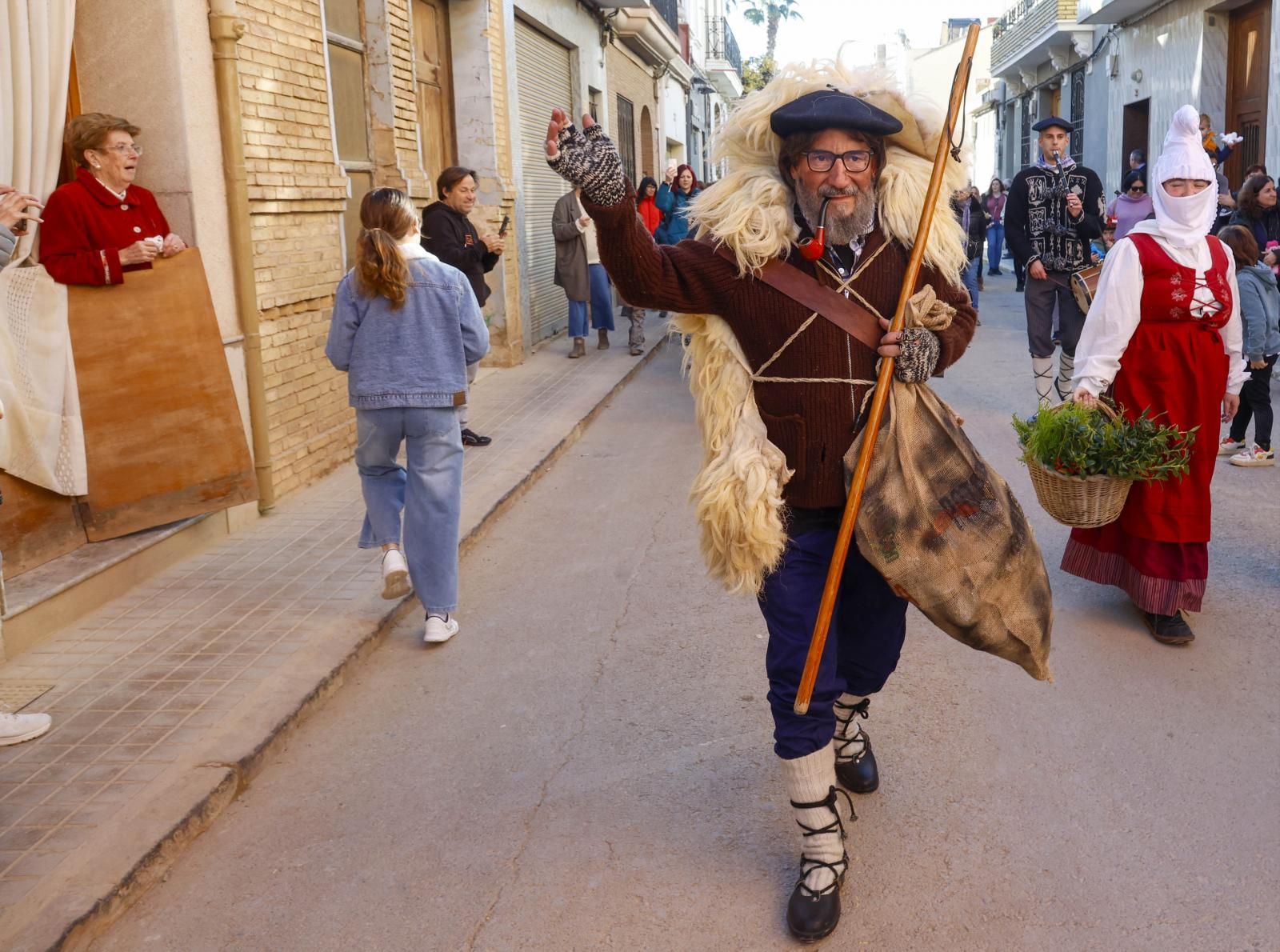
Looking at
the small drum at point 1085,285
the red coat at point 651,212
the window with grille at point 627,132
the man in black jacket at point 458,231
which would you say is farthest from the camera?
the window with grille at point 627,132

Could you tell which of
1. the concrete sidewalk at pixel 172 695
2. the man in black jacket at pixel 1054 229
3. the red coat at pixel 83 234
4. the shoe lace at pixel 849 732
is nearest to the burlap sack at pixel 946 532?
the shoe lace at pixel 849 732

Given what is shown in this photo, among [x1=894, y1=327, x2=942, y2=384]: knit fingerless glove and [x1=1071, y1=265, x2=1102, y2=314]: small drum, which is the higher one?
[x1=894, y1=327, x2=942, y2=384]: knit fingerless glove

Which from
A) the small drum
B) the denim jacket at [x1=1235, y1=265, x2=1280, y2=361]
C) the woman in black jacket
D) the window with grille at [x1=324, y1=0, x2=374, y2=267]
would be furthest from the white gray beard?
the woman in black jacket

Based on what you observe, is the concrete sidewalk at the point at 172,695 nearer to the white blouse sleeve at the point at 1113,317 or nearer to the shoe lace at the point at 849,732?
the shoe lace at the point at 849,732

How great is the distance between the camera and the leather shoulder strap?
3.27 meters

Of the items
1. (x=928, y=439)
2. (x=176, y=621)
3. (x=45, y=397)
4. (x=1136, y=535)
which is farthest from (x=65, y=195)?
(x=1136, y=535)

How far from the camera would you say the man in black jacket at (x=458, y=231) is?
29.0ft

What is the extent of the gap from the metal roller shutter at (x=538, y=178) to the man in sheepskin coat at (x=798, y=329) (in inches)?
455

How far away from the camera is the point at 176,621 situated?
5.58m

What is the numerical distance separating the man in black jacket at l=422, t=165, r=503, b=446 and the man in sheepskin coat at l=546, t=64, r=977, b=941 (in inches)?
220

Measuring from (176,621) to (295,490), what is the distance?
241 centimetres

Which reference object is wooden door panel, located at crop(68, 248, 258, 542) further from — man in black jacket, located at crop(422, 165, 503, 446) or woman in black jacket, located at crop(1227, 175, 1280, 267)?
woman in black jacket, located at crop(1227, 175, 1280, 267)

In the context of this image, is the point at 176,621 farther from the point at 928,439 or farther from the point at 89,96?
the point at 928,439

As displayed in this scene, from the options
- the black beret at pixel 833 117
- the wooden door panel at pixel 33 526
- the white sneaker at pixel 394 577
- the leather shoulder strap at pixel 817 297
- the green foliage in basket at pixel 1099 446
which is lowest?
the white sneaker at pixel 394 577
